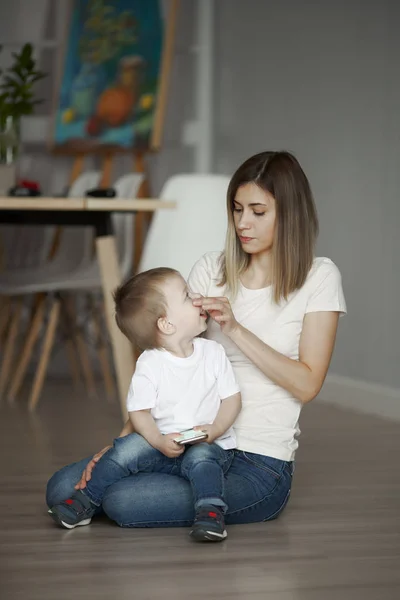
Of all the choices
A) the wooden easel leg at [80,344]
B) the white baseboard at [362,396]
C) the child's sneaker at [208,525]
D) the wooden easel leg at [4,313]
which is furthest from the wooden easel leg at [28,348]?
the child's sneaker at [208,525]

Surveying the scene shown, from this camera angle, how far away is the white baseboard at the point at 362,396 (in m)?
4.02

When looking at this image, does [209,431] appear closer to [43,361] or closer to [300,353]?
[300,353]

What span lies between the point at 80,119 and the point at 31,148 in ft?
2.17

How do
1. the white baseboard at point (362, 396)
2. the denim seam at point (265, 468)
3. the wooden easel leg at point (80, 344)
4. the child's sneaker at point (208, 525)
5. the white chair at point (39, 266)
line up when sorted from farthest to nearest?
the wooden easel leg at point (80, 344)
the white chair at point (39, 266)
the white baseboard at point (362, 396)
the denim seam at point (265, 468)
the child's sneaker at point (208, 525)

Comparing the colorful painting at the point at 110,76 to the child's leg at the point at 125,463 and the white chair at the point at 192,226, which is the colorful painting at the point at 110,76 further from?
the child's leg at the point at 125,463

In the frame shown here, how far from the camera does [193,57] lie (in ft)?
19.2

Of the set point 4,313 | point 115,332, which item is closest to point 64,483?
point 115,332

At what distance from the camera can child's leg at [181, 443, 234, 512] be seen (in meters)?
2.04

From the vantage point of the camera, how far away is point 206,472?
6.82 feet

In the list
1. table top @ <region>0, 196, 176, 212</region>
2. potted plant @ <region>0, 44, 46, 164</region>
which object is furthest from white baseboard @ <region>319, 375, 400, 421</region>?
potted plant @ <region>0, 44, 46, 164</region>

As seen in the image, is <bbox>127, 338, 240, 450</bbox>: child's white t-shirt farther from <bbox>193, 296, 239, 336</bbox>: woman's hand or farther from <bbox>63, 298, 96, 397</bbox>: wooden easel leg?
<bbox>63, 298, 96, 397</bbox>: wooden easel leg

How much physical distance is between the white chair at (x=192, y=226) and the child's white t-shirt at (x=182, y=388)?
1.31 meters

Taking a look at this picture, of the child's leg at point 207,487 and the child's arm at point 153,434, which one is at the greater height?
the child's arm at point 153,434

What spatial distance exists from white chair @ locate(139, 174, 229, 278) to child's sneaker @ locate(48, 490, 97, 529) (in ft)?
4.60
